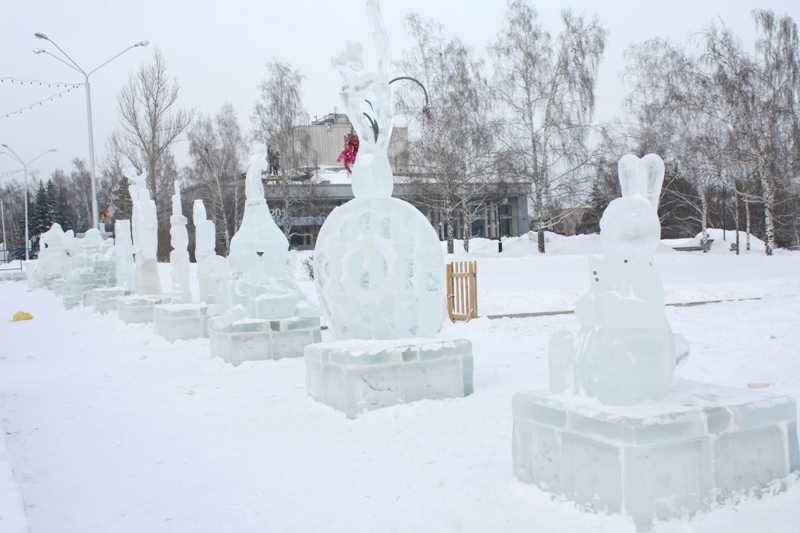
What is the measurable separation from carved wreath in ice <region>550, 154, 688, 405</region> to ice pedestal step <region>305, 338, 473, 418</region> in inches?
91.7

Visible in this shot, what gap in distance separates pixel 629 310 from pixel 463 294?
8.81 m

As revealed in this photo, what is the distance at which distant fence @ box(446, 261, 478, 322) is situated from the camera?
1211 centimetres

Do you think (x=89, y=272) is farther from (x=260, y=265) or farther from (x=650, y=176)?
(x=650, y=176)

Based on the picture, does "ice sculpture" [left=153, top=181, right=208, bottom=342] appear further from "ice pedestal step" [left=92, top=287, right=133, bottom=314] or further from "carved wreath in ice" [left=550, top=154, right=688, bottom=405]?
"carved wreath in ice" [left=550, top=154, right=688, bottom=405]

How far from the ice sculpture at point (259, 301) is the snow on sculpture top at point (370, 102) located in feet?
8.63

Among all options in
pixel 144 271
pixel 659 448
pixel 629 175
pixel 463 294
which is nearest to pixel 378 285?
pixel 629 175

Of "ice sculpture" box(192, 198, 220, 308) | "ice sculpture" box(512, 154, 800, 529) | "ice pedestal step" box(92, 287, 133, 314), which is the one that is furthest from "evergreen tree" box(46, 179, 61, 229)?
"ice sculpture" box(512, 154, 800, 529)

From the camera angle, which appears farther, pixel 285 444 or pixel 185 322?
→ pixel 185 322

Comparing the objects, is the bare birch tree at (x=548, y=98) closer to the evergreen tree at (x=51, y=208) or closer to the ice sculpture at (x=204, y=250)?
the ice sculpture at (x=204, y=250)

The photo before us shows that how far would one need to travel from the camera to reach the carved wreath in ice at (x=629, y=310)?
365 cm

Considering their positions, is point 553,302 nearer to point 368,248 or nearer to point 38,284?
point 368,248

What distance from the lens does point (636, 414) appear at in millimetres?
3412

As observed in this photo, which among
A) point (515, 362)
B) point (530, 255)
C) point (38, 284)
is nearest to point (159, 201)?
point (38, 284)

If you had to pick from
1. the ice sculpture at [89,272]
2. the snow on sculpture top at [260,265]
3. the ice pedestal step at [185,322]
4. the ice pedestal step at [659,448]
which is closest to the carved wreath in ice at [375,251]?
the snow on sculpture top at [260,265]
